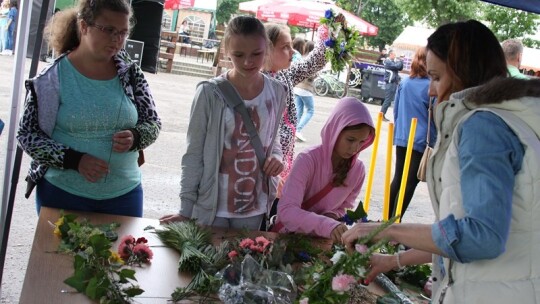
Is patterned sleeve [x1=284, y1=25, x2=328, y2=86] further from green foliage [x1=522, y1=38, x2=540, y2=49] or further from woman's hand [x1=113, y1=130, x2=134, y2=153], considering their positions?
green foliage [x1=522, y1=38, x2=540, y2=49]

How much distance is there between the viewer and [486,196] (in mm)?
1478

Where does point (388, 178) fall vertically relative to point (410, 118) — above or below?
below

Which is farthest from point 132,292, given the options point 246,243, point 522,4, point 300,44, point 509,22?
point 509,22

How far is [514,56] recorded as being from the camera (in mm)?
6094

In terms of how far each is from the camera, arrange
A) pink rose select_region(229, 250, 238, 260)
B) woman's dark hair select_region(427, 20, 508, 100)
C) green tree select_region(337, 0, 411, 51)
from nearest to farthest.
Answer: woman's dark hair select_region(427, 20, 508, 100) < pink rose select_region(229, 250, 238, 260) < green tree select_region(337, 0, 411, 51)

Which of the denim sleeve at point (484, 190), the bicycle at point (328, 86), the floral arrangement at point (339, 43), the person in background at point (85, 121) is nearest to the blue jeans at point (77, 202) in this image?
the person in background at point (85, 121)

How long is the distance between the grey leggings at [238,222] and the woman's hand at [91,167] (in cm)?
52

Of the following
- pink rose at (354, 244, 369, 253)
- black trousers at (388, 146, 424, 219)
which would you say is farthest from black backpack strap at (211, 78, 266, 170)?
black trousers at (388, 146, 424, 219)

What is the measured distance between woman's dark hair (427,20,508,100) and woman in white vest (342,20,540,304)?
0.13 ft

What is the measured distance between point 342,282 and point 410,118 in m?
4.19

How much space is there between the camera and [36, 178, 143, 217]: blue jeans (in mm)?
2811

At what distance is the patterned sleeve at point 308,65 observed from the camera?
4398mm

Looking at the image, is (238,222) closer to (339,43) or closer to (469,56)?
(469,56)

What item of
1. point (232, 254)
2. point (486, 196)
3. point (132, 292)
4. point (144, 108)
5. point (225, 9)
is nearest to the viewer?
point (486, 196)
